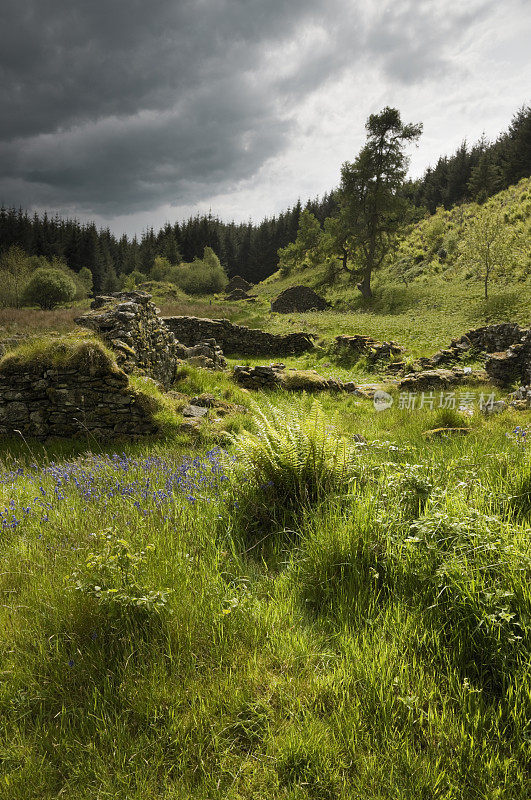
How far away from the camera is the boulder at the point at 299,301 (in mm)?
40125

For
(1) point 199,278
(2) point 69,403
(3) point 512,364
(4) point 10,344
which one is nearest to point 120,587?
(2) point 69,403

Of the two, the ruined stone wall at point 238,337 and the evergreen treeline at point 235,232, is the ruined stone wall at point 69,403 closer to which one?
the ruined stone wall at point 238,337

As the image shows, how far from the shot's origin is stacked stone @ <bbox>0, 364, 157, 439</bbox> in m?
7.07

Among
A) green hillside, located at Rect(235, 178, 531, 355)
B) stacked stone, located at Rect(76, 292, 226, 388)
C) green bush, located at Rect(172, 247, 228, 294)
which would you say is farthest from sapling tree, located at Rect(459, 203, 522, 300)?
green bush, located at Rect(172, 247, 228, 294)

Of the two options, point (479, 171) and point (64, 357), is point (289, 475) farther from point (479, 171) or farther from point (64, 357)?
point (479, 171)

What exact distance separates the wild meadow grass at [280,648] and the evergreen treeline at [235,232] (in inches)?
1672

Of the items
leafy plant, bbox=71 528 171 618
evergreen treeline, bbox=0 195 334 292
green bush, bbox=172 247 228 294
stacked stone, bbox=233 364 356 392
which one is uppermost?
evergreen treeline, bbox=0 195 334 292

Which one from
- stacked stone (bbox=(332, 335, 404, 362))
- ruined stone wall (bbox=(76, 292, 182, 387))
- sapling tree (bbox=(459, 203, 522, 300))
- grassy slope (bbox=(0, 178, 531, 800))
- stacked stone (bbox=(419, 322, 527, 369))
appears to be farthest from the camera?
sapling tree (bbox=(459, 203, 522, 300))

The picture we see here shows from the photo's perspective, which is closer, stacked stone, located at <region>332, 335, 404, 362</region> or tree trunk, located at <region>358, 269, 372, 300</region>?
stacked stone, located at <region>332, 335, 404, 362</region>

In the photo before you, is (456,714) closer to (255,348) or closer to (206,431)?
(206,431)

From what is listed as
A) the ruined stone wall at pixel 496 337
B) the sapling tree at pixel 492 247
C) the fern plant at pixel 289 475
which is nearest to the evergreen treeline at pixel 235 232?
the sapling tree at pixel 492 247

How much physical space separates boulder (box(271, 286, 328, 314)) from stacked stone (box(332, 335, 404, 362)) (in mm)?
22300

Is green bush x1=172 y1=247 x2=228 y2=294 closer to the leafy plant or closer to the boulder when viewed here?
the boulder

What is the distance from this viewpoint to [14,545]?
9.75 feet
